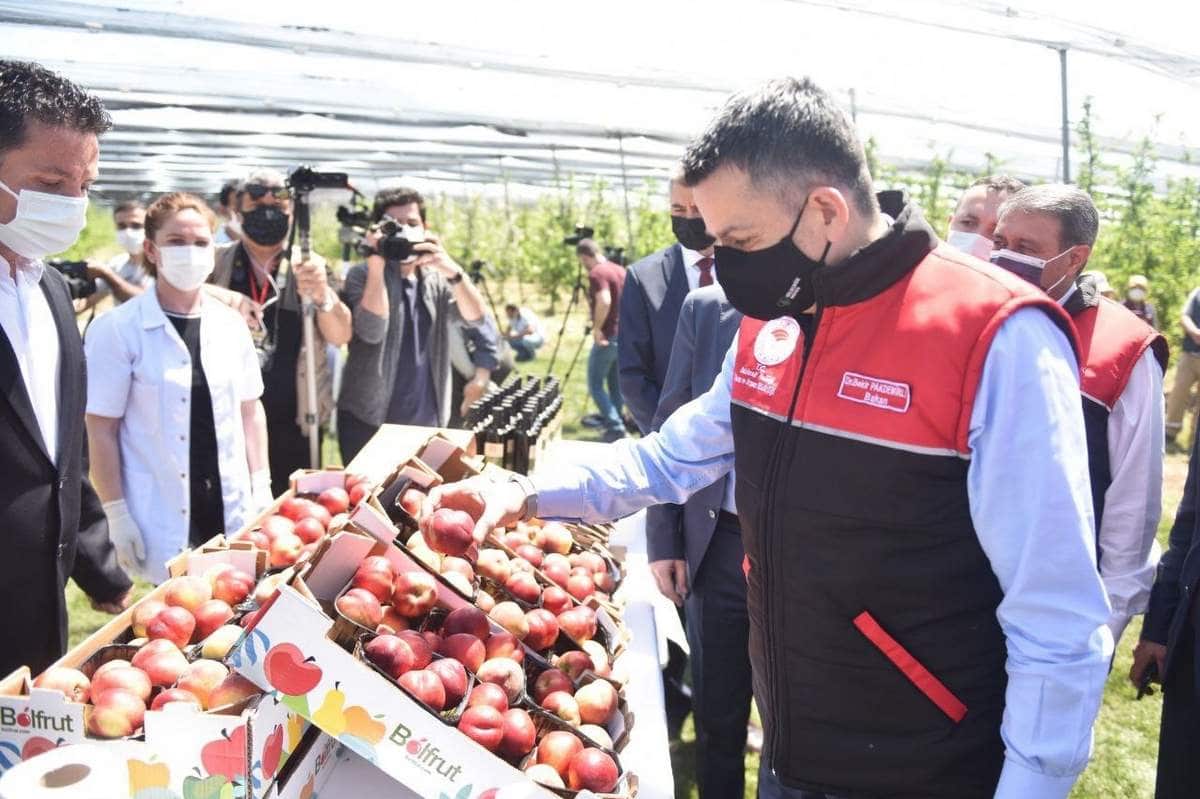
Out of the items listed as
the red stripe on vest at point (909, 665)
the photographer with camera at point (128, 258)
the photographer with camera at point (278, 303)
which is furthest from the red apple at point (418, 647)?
the photographer with camera at point (128, 258)

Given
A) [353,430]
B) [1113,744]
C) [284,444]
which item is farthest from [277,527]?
[1113,744]

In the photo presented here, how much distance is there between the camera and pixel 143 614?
6.75 feet

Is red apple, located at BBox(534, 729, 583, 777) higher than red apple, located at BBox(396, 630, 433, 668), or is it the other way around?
red apple, located at BBox(396, 630, 433, 668)

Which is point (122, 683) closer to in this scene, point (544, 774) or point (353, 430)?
point (544, 774)

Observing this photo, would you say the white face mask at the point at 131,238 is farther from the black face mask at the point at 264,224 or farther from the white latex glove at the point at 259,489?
the white latex glove at the point at 259,489

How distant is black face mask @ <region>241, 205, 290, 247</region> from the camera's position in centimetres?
404

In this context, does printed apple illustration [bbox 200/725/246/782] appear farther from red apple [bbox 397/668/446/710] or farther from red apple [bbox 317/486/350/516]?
red apple [bbox 317/486/350/516]

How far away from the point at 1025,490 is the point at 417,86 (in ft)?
29.1

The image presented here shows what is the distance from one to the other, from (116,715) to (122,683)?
0.42 feet

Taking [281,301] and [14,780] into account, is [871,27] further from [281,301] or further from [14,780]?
[14,780]

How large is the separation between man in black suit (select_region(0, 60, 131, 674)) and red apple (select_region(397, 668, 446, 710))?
111 centimetres

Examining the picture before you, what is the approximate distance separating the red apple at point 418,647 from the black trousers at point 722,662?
3.67 feet

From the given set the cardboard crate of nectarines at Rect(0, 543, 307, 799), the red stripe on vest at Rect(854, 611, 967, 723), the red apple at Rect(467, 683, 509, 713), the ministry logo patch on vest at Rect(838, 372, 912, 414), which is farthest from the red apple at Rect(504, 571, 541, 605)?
the ministry logo patch on vest at Rect(838, 372, 912, 414)

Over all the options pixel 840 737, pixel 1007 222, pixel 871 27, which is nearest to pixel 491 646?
pixel 840 737
